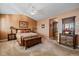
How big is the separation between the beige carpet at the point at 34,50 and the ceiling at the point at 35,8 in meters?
0.77

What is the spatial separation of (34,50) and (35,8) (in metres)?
1.03

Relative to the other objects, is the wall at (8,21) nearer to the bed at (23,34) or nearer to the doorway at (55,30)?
the bed at (23,34)

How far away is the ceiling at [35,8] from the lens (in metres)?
2.08

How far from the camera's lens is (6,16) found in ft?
7.14

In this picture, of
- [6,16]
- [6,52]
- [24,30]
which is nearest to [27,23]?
[24,30]

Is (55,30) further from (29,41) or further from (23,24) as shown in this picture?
(23,24)

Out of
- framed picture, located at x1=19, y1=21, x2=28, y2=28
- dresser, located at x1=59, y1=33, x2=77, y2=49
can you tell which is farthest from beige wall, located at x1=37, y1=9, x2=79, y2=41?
framed picture, located at x1=19, y1=21, x2=28, y2=28

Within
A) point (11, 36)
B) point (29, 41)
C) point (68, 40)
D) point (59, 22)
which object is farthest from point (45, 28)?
point (11, 36)

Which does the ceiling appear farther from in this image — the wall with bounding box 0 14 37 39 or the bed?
the bed

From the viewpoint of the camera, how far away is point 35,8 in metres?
2.13

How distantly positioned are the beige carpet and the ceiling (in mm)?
774

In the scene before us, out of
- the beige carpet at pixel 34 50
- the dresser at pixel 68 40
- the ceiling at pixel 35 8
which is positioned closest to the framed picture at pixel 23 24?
the ceiling at pixel 35 8

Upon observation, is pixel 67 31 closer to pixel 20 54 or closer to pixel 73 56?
pixel 73 56

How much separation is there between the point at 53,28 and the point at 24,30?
2.46 ft
